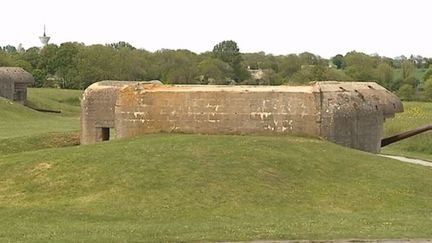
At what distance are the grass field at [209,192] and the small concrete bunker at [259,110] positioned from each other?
647 mm

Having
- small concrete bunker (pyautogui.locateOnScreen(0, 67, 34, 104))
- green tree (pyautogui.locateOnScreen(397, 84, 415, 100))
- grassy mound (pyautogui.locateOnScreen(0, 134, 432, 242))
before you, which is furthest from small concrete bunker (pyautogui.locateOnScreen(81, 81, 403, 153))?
green tree (pyautogui.locateOnScreen(397, 84, 415, 100))

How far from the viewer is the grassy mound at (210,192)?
48.1 ft

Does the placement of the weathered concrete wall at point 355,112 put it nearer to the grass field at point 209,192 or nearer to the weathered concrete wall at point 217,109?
the weathered concrete wall at point 217,109

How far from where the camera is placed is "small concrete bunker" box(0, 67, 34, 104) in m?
58.6

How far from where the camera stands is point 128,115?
24594mm

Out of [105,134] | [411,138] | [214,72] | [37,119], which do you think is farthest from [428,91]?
[105,134]

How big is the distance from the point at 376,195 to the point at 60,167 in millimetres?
Answer: 8063

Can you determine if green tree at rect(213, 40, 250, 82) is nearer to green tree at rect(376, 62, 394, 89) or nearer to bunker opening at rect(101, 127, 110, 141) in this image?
green tree at rect(376, 62, 394, 89)

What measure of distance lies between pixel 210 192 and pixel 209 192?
28 mm

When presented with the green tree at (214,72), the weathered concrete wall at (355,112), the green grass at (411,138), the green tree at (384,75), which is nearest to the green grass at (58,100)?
the green tree at (214,72)

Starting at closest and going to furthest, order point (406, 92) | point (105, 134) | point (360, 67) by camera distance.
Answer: point (105, 134)
point (406, 92)
point (360, 67)

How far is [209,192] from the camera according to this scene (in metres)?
18.7

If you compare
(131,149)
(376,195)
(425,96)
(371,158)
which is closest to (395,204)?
(376,195)

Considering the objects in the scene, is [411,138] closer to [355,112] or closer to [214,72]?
[355,112]
